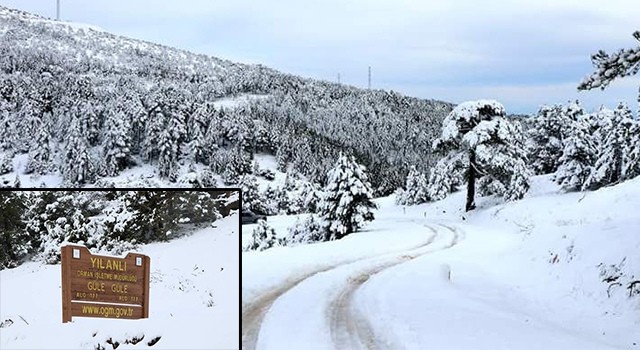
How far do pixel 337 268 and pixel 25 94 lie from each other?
345 feet

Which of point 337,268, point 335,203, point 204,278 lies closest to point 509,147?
point 335,203

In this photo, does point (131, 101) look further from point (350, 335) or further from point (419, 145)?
point (350, 335)

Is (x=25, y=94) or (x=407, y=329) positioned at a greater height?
(x=25, y=94)

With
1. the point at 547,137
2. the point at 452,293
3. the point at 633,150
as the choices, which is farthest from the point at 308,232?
the point at 547,137

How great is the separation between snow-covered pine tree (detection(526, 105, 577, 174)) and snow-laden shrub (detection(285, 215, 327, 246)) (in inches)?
840

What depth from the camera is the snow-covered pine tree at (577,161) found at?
36.0m

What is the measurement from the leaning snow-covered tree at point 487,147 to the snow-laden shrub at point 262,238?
14.6 meters

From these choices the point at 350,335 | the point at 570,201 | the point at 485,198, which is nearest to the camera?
the point at 350,335

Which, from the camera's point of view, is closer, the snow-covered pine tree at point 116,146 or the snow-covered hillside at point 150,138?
the snow-covered hillside at point 150,138

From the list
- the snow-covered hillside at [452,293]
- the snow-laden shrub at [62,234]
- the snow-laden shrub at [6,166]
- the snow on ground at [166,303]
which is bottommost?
the snow-covered hillside at [452,293]

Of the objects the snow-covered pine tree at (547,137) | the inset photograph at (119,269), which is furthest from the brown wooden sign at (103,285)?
the snow-covered pine tree at (547,137)

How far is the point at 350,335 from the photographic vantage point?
9.12 m

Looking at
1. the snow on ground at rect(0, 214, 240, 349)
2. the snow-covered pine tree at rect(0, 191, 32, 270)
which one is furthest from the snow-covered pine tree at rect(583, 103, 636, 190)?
the snow-covered pine tree at rect(0, 191, 32, 270)

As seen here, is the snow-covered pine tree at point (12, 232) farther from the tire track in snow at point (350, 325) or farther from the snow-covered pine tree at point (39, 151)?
the snow-covered pine tree at point (39, 151)
